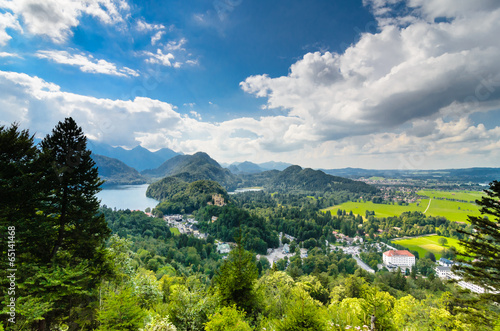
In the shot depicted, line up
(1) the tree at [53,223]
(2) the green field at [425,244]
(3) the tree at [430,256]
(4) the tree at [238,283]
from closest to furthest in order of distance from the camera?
(1) the tree at [53,223] → (4) the tree at [238,283] → (3) the tree at [430,256] → (2) the green field at [425,244]

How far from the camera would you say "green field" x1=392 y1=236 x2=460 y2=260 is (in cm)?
5947

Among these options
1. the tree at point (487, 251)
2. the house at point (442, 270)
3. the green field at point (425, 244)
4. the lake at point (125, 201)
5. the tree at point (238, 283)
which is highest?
the tree at point (487, 251)

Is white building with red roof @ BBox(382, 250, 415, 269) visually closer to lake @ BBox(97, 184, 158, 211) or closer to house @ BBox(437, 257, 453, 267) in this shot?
house @ BBox(437, 257, 453, 267)

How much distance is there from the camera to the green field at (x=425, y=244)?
195ft

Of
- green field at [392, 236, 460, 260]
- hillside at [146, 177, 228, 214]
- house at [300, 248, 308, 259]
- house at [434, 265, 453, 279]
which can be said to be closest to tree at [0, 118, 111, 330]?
house at [300, 248, 308, 259]

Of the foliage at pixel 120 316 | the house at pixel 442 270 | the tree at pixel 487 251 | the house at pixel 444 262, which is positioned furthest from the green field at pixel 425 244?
the foliage at pixel 120 316

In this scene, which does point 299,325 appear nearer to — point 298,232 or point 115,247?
point 115,247

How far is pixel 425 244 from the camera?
216 feet

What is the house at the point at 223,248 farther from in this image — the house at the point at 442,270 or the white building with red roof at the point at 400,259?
the house at the point at 442,270

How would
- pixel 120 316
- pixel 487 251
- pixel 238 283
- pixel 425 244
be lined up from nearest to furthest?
pixel 120 316 < pixel 487 251 < pixel 238 283 < pixel 425 244

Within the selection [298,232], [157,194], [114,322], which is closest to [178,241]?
[298,232]

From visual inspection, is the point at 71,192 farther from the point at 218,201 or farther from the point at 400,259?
the point at 218,201

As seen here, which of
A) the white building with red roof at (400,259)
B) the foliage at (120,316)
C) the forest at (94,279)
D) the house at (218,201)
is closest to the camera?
the foliage at (120,316)

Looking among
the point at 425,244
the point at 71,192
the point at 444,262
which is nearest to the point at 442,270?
the point at 444,262
